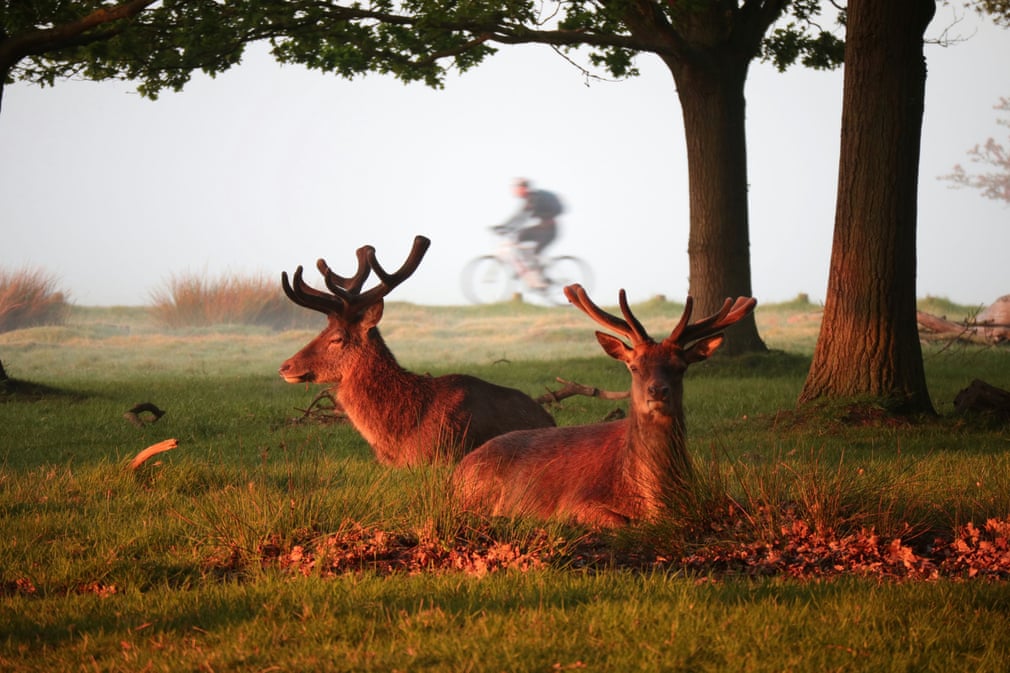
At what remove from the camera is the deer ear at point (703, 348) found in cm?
718

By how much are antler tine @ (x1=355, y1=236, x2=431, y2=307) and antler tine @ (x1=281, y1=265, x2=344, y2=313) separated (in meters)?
0.22

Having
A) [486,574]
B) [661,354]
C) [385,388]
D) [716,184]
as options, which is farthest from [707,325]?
[716,184]

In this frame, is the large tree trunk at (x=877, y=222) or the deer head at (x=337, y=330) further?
the large tree trunk at (x=877, y=222)

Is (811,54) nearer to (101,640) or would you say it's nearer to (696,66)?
(696,66)

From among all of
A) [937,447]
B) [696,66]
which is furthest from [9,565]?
[696,66]

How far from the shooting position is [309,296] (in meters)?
10.4

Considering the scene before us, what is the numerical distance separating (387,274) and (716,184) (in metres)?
9.88

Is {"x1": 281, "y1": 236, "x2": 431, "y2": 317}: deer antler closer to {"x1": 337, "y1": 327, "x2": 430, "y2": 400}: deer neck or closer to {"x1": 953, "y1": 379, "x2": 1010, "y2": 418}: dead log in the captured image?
{"x1": 337, "y1": 327, "x2": 430, "y2": 400}: deer neck

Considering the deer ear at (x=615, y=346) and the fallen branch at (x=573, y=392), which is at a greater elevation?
the deer ear at (x=615, y=346)

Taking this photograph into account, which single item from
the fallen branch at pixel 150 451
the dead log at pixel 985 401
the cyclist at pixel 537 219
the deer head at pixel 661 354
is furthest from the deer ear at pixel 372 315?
the cyclist at pixel 537 219

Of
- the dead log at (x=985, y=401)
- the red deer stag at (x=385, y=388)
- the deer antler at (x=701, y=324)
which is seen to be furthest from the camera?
the dead log at (x=985, y=401)

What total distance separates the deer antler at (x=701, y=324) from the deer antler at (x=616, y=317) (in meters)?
0.20

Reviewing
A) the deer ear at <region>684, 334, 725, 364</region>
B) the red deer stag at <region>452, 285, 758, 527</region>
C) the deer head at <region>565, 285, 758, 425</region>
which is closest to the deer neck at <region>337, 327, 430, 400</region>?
the red deer stag at <region>452, 285, 758, 527</region>

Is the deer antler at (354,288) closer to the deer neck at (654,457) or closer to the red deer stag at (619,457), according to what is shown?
the red deer stag at (619,457)
